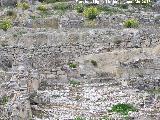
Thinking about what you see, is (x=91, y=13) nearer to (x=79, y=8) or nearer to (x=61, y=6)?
(x=79, y=8)

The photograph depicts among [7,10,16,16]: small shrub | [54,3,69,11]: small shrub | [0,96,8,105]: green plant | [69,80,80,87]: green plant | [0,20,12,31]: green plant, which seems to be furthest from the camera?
[54,3,69,11]: small shrub

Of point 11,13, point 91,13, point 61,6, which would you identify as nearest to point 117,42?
point 91,13

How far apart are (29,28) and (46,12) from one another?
681cm

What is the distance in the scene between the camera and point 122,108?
30.0 metres

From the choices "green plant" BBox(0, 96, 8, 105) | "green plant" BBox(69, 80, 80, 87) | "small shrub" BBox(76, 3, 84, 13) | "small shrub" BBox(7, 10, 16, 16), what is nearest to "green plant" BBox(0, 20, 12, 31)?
"small shrub" BBox(7, 10, 16, 16)

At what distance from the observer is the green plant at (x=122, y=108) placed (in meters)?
29.4

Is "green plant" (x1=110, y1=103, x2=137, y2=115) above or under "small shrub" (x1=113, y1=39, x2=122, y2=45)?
under

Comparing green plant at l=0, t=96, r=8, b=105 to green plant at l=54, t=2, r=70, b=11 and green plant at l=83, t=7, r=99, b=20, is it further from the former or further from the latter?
green plant at l=54, t=2, r=70, b=11

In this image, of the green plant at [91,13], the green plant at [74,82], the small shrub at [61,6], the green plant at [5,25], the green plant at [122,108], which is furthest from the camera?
the small shrub at [61,6]

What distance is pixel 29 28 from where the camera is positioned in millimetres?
46844

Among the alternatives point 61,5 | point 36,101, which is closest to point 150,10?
point 61,5

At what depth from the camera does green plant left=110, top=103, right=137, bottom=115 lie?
29.4m

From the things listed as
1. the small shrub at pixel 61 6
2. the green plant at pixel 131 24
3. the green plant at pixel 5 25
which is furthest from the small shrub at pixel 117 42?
the small shrub at pixel 61 6

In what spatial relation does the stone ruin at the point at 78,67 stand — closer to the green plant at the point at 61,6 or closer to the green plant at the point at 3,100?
the green plant at the point at 3,100
